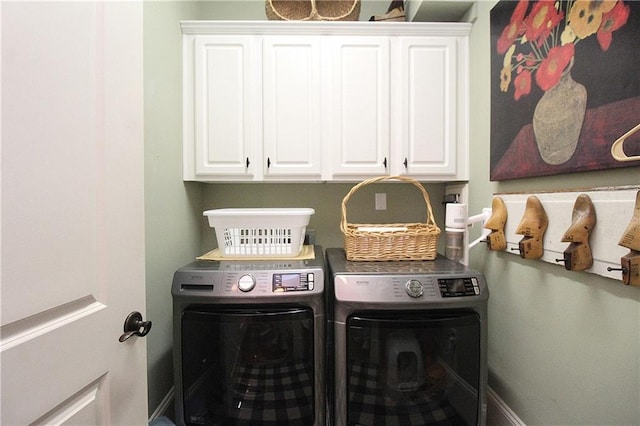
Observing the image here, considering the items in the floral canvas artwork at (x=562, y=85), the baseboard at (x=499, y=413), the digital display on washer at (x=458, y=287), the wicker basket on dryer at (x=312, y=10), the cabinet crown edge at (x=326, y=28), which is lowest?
the baseboard at (x=499, y=413)

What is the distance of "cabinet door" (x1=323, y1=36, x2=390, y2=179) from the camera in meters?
1.60

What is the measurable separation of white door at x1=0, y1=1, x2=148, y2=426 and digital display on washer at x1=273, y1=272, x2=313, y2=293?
0.47 m

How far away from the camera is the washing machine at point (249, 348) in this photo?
1.10 metres

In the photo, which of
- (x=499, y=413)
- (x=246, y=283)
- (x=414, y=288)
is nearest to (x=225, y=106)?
(x=246, y=283)

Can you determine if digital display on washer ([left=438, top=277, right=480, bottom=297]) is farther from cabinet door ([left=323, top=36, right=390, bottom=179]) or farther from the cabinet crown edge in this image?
the cabinet crown edge

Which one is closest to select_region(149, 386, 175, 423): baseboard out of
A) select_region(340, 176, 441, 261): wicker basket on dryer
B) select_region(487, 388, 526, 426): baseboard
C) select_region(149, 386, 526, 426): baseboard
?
select_region(149, 386, 526, 426): baseboard

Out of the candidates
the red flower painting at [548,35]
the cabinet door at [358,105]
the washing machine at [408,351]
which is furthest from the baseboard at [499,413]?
the red flower painting at [548,35]

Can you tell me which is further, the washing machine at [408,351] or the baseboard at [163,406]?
the baseboard at [163,406]

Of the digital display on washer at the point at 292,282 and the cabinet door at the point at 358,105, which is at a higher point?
the cabinet door at the point at 358,105

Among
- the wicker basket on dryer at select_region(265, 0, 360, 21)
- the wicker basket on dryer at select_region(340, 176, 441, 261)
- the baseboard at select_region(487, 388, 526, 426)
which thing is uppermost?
the wicker basket on dryer at select_region(265, 0, 360, 21)

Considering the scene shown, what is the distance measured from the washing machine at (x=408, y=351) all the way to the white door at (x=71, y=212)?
715mm

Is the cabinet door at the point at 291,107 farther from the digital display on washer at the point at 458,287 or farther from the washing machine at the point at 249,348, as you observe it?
the digital display on washer at the point at 458,287

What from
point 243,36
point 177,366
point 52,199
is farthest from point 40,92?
point 243,36

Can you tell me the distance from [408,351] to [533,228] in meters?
0.68
